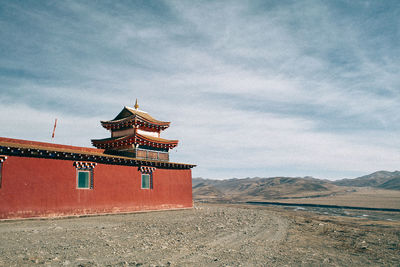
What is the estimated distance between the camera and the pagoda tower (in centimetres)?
2339

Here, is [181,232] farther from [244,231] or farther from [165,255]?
[165,255]

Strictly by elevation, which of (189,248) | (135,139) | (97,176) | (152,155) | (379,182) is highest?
(135,139)

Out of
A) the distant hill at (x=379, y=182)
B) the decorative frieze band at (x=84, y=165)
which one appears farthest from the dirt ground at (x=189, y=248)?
the distant hill at (x=379, y=182)

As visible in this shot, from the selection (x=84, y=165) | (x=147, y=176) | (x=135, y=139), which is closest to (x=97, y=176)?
(x=84, y=165)

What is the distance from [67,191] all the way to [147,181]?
680cm

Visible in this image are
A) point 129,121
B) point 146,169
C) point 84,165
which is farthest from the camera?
point 129,121

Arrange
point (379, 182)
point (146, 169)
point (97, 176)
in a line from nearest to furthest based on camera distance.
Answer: point (97, 176), point (146, 169), point (379, 182)

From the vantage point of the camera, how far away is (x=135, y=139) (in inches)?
907

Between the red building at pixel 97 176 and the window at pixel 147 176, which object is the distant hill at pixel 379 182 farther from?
the window at pixel 147 176

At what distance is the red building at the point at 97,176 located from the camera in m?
15.9

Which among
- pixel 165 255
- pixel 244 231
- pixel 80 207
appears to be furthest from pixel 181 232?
pixel 80 207

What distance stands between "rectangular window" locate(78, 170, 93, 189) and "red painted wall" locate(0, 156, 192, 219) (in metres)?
0.30

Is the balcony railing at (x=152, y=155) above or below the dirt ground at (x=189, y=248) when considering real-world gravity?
above

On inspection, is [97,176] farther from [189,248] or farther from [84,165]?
[189,248]
